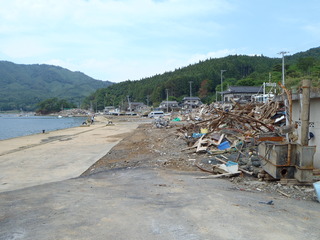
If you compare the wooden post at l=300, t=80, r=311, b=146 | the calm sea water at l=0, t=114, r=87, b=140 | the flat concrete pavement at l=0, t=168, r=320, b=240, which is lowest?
the calm sea water at l=0, t=114, r=87, b=140

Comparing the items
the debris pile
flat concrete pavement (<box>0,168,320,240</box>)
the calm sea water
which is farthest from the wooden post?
the calm sea water

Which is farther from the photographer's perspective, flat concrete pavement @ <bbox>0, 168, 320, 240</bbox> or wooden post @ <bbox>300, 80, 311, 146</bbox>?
wooden post @ <bbox>300, 80, 311, 146</bbox>

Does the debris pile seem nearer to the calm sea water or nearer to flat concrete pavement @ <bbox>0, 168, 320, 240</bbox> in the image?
flat concrete pavement @ <bbox>0, 168, 320, 240</bbox>

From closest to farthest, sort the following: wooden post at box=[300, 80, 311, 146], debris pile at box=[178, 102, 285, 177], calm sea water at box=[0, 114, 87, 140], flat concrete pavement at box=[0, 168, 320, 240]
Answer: flat concrete pavement at box=[0, 168, 320, 240], wooden post at box=[300, 80, 311, 146], debris pile at box=[178, 102, 285, 177], calm sea water at box=[0, 114, 87, 140]

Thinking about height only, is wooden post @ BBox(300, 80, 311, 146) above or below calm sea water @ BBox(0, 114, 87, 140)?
above

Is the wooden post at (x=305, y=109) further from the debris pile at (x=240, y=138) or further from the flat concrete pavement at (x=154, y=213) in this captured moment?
the flat concrete pavement at (x=154, y=213)

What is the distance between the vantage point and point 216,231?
4086 millimetres

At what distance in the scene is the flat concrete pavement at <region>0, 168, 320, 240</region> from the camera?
4031 millimetres

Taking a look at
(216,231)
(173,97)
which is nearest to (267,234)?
(216,231)

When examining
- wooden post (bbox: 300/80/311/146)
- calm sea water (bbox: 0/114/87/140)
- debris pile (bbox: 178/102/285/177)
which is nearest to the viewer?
wooden post (bbox: 300/80/311/146)

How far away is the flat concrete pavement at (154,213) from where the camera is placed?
159 inches

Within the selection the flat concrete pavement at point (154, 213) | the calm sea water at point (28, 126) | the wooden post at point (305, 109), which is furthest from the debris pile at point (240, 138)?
the calm sea water at point (28, 126)

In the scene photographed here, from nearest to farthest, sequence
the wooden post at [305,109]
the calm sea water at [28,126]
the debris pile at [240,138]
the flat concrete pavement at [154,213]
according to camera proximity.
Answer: the flat concrete pavement at [154,213] < the wooden post at [305,109] < the debris pile at [240,138] < the calm sea water at [28,126]

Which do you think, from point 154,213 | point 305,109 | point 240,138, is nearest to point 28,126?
point 240,138
